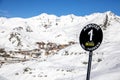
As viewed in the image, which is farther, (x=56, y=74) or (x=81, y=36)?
(x=56, y=74)

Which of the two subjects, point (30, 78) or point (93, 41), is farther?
point (30, 78)

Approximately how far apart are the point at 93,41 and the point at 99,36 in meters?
0.21

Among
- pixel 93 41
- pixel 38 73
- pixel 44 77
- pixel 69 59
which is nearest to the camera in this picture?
pixel 93 41

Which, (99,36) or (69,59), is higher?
(69,59)

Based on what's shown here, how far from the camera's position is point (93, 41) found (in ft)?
21.7

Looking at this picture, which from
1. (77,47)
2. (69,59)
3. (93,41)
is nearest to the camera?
(93,41)

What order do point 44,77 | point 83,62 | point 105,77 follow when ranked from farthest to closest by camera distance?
point 83,62, point 44,77, point 105,77

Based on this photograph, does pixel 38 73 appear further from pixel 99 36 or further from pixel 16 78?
pixel 99 36

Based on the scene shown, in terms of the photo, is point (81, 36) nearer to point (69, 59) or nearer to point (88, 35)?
point (88, 35)

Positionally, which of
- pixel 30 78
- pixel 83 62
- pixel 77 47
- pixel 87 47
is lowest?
pixel 87 47

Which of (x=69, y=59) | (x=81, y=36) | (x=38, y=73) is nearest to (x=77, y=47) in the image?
(x=69, y=59)

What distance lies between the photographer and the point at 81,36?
269 inches

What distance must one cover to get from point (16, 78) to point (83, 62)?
838 centimetres

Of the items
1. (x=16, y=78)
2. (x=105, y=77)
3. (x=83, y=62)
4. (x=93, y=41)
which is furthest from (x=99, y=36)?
(x=83, y=62)
